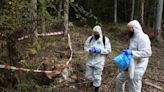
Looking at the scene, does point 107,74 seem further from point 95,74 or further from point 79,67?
point 95,74

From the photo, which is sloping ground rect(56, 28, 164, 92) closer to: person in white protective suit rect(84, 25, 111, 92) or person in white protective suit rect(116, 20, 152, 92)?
person in white protective suit rect(84, 25, 111, 92)

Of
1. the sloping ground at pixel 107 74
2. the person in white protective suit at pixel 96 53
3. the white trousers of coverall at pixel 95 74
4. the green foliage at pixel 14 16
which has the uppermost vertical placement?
the green foliage at pixel 14 16

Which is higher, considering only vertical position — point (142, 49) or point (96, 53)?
point (142, 49)

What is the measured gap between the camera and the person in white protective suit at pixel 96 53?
9.41m

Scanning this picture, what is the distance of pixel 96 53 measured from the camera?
31.2ft

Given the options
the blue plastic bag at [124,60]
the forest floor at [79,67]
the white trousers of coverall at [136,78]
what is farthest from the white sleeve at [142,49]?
the forest floor at [79,67]

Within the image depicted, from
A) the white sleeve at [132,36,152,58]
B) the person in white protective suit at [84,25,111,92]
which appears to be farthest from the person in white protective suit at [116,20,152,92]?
the person in white protective suit at [84,25,111,92]

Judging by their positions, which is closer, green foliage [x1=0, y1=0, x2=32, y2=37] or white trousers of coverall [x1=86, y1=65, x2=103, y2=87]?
green foliage [x1=0, y1=0, x2=32, y2=37]

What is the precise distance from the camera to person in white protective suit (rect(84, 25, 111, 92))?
30.9ft

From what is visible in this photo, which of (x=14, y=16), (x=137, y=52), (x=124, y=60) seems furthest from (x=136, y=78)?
(x=14, y=16)

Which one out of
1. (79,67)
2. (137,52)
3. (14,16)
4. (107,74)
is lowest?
(107,74)

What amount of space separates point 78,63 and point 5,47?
3942 mm

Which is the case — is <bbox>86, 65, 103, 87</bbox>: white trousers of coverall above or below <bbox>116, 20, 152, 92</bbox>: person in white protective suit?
below

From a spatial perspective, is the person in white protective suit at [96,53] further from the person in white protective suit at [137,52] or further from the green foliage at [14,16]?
the green foliage at [14,16]
